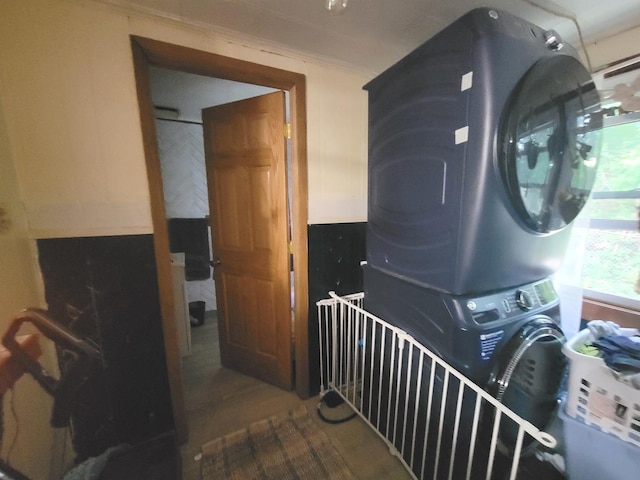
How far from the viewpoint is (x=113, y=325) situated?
4.21ft

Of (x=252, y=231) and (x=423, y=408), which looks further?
(x=252, y=231)

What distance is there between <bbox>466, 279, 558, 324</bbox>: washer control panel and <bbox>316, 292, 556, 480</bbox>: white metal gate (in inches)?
9.3

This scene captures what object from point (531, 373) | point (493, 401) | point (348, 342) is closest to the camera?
point (493, 401)

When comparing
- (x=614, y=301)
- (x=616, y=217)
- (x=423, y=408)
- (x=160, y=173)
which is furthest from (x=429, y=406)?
(x=160, y=173)

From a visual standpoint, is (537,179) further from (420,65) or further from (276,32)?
(276,32)

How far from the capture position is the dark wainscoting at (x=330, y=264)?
67.3 inches

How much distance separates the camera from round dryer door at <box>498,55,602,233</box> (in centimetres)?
85

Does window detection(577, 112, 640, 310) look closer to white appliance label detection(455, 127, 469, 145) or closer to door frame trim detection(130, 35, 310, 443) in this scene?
white appliance label detection(455, 127, 469, 145)

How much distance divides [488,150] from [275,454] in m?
1.75

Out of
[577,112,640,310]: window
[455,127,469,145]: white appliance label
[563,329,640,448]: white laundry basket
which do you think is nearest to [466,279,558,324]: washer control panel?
[563,329,640,448]: white laundry basket

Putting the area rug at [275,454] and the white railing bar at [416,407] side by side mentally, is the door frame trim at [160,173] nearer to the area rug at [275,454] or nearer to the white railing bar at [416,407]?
the area rug at [275,454]

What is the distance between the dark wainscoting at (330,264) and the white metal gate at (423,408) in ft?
0.33

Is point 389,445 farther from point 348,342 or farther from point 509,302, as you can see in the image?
point 509,302

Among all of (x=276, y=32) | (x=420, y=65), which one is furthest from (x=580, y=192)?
(x=276, y=32)
